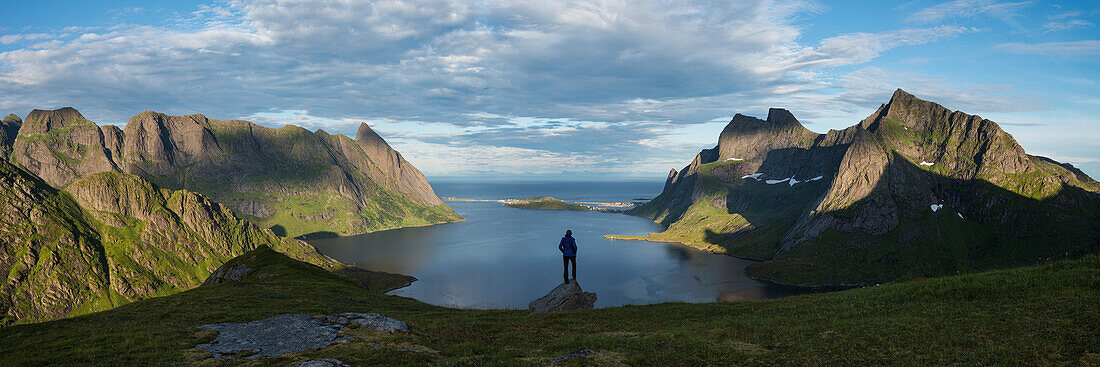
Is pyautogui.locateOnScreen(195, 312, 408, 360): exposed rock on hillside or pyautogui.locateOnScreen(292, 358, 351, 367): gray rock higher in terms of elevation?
pyautogui.locateOnScreen(292, 358, 351, 367): gray rock

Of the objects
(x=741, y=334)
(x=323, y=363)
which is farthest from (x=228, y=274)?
(x=741, y=334)

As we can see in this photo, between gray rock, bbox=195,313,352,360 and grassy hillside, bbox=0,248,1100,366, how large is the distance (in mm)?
1149

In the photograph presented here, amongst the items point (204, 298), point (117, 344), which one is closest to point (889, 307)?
point (117, 344)

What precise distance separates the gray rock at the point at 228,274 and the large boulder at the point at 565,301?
59.4m

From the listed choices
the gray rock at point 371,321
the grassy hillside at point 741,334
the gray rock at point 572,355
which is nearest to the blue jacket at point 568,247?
the grassy hillside at point 741,334

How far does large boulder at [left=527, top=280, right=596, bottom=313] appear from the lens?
43.4m

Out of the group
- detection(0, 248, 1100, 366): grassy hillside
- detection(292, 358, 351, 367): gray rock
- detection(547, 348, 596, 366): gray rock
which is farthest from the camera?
detection(547, 348, 596, 366): gray rock

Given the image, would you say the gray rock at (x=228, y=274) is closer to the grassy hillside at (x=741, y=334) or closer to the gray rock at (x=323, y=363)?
the grassy hillside at (x=741, y=334)

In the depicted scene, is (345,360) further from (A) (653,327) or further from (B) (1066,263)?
(B) (1066,263)

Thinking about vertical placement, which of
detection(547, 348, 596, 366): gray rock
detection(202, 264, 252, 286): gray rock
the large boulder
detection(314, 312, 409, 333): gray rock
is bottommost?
detection(202, 264, 252, 286): gray rock

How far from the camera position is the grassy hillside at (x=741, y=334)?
61.2 ft

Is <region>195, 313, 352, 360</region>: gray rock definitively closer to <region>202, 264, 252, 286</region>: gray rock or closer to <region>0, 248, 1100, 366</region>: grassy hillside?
<region>0, 248, 1100, 366</region>: grassy hillside

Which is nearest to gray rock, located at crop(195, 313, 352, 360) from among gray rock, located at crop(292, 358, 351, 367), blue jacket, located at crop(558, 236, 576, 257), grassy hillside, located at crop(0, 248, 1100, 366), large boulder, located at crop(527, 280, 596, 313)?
grassy hillside, located at crop(0, 248, 1100, 366)

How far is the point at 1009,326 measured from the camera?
1984 centimetres
